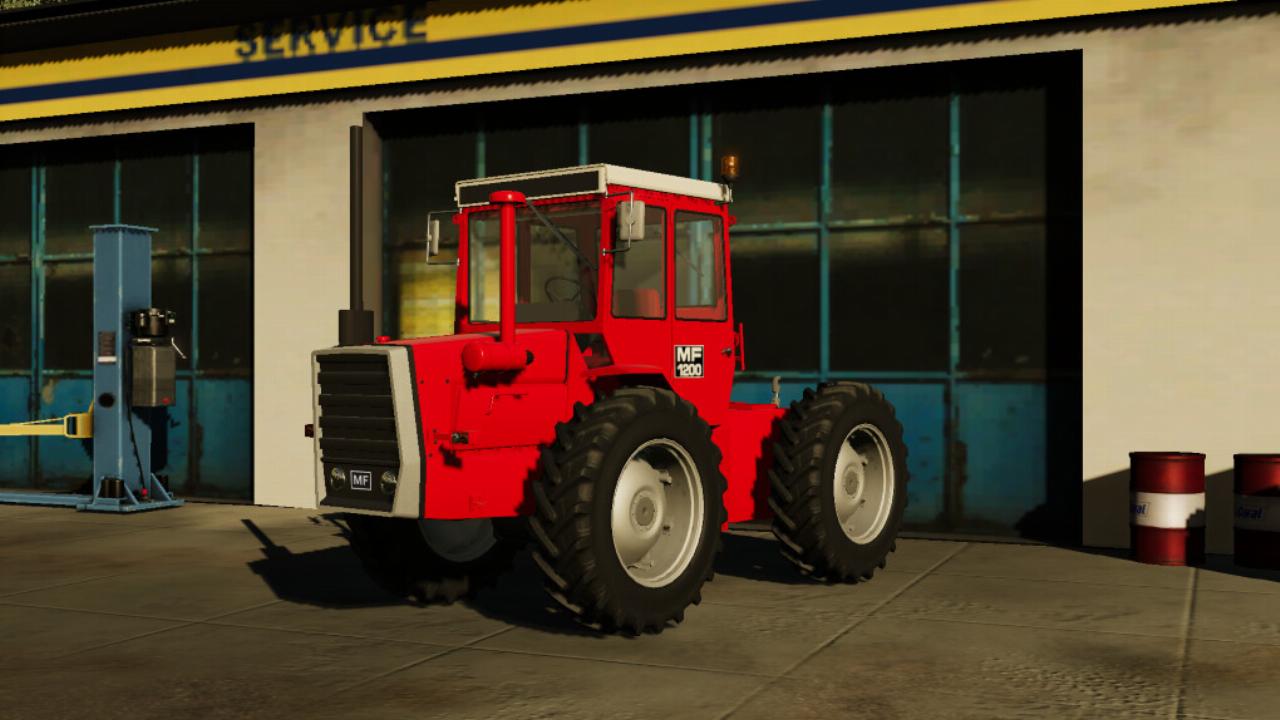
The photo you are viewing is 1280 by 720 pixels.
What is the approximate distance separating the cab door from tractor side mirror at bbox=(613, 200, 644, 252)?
3.50 ft

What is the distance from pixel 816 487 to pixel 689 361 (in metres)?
1.24

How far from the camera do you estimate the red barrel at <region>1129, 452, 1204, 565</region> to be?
1038cm

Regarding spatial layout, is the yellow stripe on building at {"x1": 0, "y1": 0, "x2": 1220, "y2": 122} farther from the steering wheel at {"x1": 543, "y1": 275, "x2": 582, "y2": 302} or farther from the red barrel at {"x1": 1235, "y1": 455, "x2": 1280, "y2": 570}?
the steering wheel at {"x1": 543, "y1": 275, "x2": 582, "y2": 302}

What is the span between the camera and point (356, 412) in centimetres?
796

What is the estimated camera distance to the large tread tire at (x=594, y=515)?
23.8ft

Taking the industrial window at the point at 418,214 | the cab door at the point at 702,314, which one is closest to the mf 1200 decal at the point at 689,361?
the cab door at the point at 702,314

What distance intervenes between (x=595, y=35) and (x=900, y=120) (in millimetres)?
3225

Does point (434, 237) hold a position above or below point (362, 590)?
above

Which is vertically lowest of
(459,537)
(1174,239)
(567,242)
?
(459,537)

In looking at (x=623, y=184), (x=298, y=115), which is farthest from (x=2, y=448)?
(x=623, y=184)


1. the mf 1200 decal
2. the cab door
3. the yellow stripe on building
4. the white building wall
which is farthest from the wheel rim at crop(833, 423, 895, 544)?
the yellow stripe on building

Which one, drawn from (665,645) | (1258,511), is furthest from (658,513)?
(1258,511)

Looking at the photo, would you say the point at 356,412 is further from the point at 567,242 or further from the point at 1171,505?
the point at 1171,505

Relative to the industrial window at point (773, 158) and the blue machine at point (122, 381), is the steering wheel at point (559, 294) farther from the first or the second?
the blue machine at point (122, 381)
